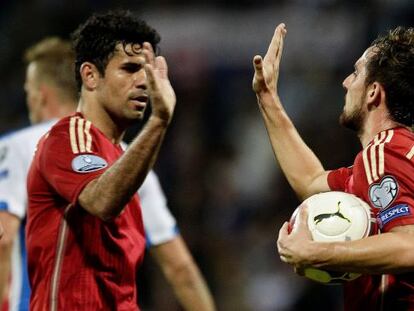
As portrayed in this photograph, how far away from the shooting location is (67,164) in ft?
13.9

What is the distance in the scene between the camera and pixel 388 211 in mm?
3654

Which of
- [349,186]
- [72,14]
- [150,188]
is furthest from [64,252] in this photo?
[72,14]

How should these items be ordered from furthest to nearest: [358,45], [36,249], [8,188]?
[358,45] → [8,188] → [36,249]

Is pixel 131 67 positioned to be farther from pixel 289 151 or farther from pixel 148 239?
pixel 148 239

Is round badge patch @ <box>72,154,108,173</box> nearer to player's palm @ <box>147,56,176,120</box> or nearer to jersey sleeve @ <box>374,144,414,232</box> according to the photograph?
player's palm @ <box>147,56,176,120</box>

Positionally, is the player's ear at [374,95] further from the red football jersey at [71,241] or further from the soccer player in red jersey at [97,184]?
the red football jersey at [71,241]

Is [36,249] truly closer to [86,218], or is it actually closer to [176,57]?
[86,218]

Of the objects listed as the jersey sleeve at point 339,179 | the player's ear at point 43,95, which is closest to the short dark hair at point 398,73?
the jersey sleeve at point 339,179

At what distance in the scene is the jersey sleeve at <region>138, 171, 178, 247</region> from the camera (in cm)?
578

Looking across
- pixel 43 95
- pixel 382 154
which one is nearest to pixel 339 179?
pixel 382 154

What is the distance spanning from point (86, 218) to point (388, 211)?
1.36 m

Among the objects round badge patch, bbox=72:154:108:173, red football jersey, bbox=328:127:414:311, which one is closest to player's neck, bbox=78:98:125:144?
round badge patch, bbox=72:154:108:173

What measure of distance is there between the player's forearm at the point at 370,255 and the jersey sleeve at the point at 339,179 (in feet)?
3.07

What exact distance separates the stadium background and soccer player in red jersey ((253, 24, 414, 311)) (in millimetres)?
3799
